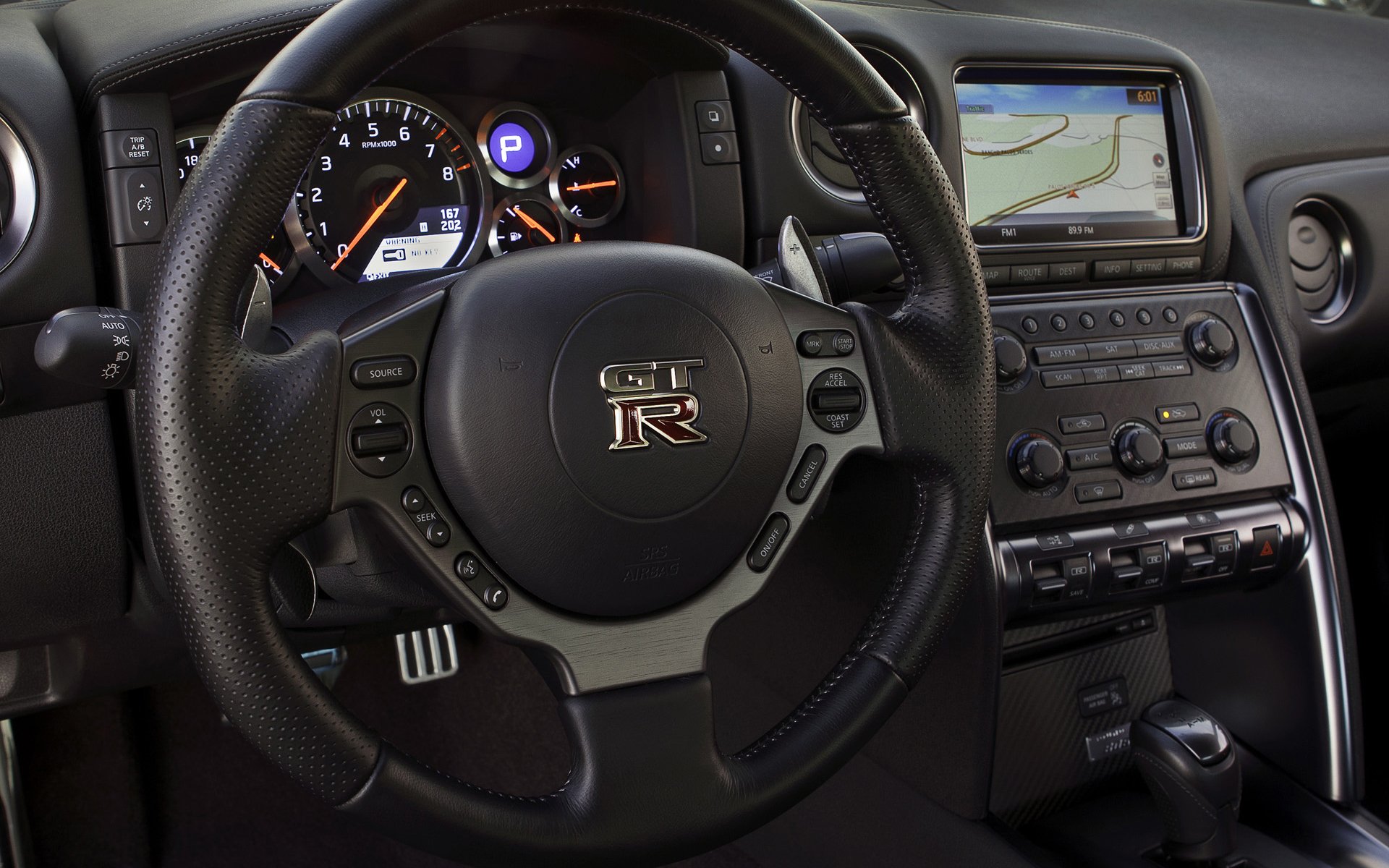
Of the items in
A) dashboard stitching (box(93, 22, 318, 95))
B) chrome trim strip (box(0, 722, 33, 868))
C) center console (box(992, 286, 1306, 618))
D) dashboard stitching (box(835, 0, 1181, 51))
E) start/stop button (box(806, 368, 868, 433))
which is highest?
Answer: dashboard stitching (box(835, 0, 1181, 51))

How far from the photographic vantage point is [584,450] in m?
0.79

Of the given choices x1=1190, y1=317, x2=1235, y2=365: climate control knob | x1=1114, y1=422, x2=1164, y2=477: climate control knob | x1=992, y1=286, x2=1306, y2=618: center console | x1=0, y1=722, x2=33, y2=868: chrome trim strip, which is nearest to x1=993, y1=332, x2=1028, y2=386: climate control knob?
x1=992, y1=286, x2=1306, y2=618: center console

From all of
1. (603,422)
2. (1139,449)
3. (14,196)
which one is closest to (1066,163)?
(1139,449)

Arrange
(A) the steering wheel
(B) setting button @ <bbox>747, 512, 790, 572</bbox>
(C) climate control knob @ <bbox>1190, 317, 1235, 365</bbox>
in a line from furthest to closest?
(C) climate control knob @ <bbox>1190, 317, 1235, 365</bbox> < (B) setting button @ <bbox>747, 512, 790, 572</bbox> < (A) the steering wheel

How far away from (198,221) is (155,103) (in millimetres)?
418

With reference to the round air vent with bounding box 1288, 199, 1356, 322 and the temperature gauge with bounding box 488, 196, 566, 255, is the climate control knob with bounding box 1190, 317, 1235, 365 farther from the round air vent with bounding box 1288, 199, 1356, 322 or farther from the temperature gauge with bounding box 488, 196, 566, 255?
the temperature gauge with bounding box 488, 196, 566, 255

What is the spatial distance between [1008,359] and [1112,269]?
0.89ft

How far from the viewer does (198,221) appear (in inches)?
27.5

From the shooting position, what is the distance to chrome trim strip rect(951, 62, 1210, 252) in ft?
4.66

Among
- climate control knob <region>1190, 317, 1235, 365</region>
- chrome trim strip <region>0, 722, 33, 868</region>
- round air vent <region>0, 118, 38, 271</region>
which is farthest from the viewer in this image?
chrome trim strip <region>0, 722, 33, 868</region>

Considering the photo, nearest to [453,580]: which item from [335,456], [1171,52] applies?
[335,456]

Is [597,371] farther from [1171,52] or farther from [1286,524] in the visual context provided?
[1171,52]

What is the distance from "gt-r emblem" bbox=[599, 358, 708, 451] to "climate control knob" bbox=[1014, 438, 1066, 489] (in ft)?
1.79

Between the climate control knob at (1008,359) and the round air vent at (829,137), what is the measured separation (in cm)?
23
